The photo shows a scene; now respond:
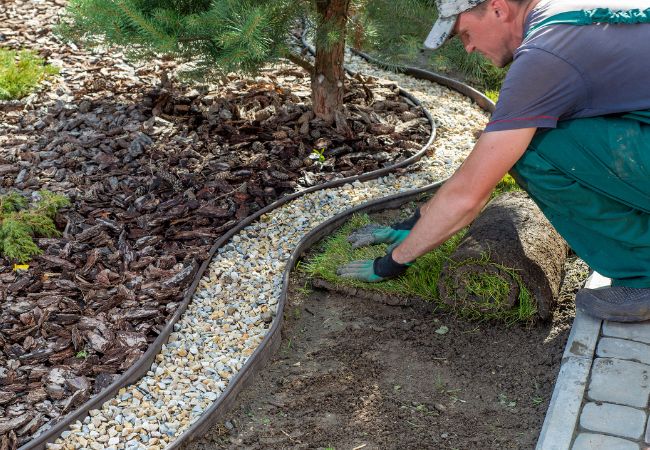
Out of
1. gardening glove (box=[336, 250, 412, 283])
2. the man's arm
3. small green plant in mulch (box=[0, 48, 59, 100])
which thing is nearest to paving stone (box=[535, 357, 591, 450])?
the man's arm

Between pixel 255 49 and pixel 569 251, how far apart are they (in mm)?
1959

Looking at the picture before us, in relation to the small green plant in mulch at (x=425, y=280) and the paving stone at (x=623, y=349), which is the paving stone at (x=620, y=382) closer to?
the paving stone at (x=623, y=349)

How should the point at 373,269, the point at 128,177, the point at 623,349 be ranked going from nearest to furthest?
the point at 623,349 → the point at 373,269 → the point at 128,177

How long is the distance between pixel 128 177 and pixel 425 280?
1.95 m

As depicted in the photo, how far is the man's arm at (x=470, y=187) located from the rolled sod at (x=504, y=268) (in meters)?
0.30

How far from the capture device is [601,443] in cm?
265

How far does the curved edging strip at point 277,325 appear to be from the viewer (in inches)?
117

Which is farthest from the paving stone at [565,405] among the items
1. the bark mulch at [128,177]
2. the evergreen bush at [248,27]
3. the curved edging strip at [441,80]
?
the curved edging strip at [441,80]

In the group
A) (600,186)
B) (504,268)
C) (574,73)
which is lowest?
(504,268)

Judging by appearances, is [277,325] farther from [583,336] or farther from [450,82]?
[450,82]

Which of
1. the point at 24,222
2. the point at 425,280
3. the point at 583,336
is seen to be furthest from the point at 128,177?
the point at 583,336

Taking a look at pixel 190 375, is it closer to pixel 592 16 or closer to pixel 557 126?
pixel 557 126

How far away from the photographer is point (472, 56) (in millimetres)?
4953

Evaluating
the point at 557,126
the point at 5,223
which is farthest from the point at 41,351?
the point at 557,126
